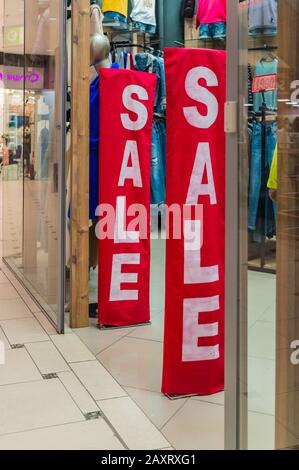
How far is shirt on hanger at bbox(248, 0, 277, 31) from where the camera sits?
1635 mm

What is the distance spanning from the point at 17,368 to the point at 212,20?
499 cm

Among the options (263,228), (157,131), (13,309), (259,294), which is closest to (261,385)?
(259,294)

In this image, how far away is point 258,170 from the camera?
1.80 meters

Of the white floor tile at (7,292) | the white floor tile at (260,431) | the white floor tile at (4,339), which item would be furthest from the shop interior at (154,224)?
the white floor tile at (4,339)

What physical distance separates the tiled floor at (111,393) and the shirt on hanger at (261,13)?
76 cm

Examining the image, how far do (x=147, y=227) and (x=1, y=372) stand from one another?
134 centimetres

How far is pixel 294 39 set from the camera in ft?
5.17

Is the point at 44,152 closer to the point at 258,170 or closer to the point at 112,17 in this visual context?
the point at 112,17

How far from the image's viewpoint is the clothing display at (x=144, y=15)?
6633 millimetres

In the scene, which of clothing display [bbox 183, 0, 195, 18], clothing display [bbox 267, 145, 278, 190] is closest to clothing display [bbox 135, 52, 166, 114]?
clothing display [bbox 183, 0, 195, 18]

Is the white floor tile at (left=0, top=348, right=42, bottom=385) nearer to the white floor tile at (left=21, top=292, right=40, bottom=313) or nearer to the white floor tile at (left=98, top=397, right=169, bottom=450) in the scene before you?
the white floor tile at (left=98, top=397, right=169, bottom=450)

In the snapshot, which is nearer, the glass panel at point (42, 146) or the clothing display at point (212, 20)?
the glass panel at point (42, 146)

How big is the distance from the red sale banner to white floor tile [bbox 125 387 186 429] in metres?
1.00

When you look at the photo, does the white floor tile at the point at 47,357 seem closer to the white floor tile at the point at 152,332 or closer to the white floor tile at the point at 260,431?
the white floor tile at the point at 152,332
